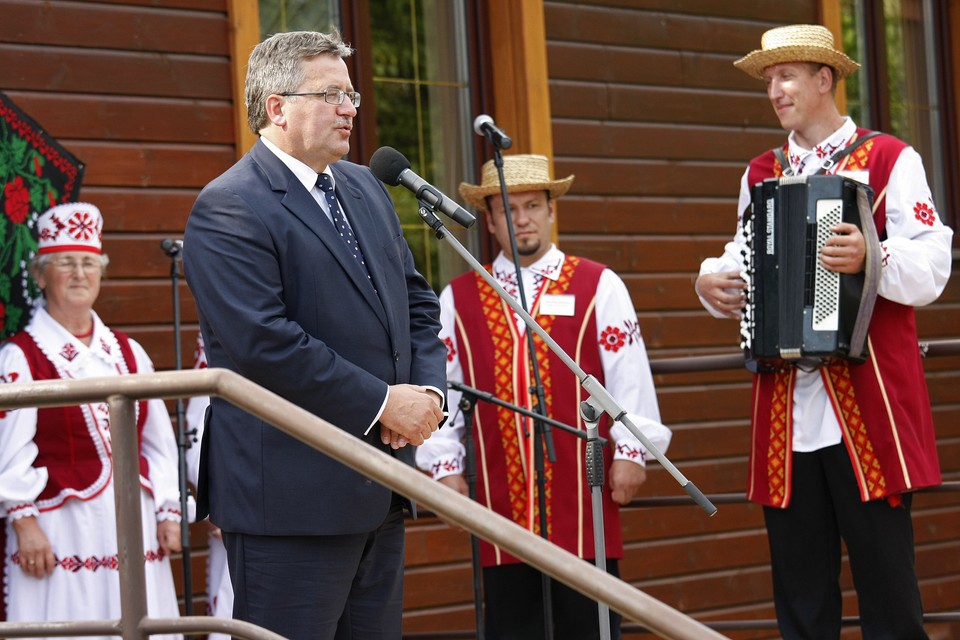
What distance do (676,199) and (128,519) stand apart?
14.3 ft

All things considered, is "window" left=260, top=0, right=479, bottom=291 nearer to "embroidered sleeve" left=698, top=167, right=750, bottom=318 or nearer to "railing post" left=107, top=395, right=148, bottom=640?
"embroidered sleeve" left=698, top=167, right=750, bottom=318

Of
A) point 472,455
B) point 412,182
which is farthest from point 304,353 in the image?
point 472,455

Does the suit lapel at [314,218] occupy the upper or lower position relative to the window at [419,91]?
lower

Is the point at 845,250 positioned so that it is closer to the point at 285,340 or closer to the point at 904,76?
the point at 285,340

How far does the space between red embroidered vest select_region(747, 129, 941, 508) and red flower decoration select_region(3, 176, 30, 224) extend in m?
2.28

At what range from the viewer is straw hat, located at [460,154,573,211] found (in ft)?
14.1

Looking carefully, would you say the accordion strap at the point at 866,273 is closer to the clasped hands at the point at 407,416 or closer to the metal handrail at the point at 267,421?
the clasped hands at the point at 407,416

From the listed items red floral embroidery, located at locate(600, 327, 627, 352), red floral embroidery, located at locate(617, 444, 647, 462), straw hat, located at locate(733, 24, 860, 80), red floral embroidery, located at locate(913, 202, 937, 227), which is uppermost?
straw hat, located at locate(733, 24, 860, 80)

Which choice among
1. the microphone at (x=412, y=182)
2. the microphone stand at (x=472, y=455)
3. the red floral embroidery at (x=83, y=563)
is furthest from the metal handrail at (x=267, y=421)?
the red floral embroidery at (x=83, y=563)

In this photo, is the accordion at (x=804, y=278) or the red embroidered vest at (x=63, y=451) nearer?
the accordion at (x=804, y=278)

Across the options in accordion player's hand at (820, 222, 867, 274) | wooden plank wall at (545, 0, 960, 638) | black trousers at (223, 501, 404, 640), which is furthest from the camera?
wooden plank wall at (545, 0, 960, 638)

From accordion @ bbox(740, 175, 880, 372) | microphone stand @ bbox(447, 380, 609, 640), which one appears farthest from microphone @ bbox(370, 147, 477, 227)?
accordion @ bbox(740, 175, 880, 372)

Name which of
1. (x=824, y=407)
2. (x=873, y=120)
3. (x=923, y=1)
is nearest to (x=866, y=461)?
(x=824, y=407)

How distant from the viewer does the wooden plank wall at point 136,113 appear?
4434mm
